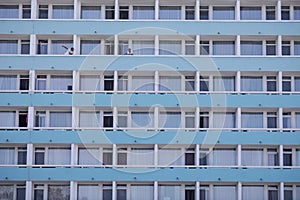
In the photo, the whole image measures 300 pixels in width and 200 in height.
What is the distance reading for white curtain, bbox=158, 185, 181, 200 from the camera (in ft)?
110

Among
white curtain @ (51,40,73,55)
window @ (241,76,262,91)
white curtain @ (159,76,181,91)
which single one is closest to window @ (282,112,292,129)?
window @ (241,76,262,91)

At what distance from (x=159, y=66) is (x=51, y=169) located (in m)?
7.39

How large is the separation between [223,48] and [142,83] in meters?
4.64

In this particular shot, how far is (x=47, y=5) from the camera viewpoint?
35156 mm

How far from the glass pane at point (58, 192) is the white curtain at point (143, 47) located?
778cm

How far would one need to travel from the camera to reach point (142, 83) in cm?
3450

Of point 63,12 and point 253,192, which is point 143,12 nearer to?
point 63,12

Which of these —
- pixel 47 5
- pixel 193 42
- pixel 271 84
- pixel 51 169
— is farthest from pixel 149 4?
pixel 51 169

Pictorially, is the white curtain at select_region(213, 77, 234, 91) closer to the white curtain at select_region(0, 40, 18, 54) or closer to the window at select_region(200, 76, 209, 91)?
the window at select_region(200, 76, 209, 91)

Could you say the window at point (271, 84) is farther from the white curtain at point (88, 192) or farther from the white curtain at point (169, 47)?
the white curtain at point (88, 192)

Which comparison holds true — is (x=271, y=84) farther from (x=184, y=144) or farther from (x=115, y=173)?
(x=115, y=173)

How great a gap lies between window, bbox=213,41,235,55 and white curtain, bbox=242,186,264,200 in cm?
702

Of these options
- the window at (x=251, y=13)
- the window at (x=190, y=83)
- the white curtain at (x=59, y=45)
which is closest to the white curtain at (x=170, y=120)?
the window at (x=190, y=83)

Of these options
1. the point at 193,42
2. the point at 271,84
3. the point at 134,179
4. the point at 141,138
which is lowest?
the point at 134,179
